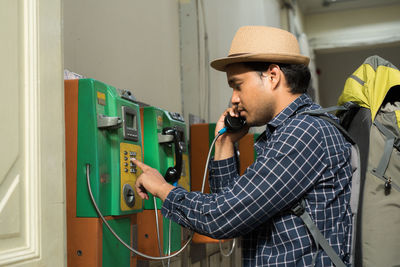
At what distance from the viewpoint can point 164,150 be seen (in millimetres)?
1908

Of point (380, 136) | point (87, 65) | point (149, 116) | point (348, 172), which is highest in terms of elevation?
point (87, 65)

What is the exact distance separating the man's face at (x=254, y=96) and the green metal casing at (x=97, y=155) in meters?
0.43

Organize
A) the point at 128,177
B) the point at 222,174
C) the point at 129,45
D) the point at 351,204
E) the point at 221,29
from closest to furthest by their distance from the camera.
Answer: the point at 351,204 → the point at 128,177 → the point at 222,174 → the point at 129,45 → the point at 221,29

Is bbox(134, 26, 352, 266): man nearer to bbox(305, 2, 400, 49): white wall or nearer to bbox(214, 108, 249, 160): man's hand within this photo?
bbox(214, 108, 249, 160): man's hand

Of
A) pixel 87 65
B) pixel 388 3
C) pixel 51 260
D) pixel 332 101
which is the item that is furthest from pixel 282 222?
pixel 332 101

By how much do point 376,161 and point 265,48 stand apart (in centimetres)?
55

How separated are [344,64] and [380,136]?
803cm

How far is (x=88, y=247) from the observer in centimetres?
140

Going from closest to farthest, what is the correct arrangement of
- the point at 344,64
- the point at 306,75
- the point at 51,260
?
the point at 51,260 < the point at 306,75 < the point at 344,64

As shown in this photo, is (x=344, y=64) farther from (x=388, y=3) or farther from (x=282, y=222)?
(x=282, y=222)

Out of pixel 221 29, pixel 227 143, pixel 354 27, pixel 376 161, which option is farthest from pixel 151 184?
pixel 354 27

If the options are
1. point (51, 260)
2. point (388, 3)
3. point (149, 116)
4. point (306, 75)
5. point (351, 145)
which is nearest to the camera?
point (51, 260)

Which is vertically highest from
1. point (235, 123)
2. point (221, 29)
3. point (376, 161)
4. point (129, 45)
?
point (221, 29)

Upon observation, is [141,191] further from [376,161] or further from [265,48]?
[376,161]
